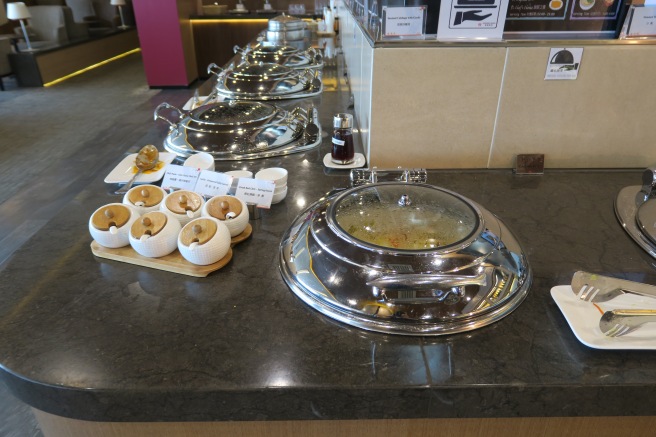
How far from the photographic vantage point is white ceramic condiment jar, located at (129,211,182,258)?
2.96 ft

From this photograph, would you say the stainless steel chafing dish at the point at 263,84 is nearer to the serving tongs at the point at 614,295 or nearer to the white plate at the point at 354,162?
the white plate at the point at 354,162

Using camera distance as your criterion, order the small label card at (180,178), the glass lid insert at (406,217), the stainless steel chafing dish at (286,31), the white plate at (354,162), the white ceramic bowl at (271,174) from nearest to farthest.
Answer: the glass lid insert at (406,217) → the small label card at (180,178) → the white ceramic bowl at (271,174) → the white plate at (354,162) → the stainless steel chafing dish at (286,31)

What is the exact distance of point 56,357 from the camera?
2.34 feet

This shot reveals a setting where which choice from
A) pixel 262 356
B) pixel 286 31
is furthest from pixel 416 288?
pixel 286 31

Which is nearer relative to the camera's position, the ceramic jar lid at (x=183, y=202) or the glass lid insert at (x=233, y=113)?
the ceramic jar lid at (x=183, y=202)

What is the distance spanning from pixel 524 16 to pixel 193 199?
37.7 inches

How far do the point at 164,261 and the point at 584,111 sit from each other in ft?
3.83

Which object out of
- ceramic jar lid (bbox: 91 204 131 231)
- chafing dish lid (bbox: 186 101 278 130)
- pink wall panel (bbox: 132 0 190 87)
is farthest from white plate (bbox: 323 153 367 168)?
pink wall panel (bbox: 132 0 190 87)

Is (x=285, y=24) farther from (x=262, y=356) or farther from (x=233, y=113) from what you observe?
(x=262, y=356)

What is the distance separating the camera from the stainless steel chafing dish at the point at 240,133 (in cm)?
149

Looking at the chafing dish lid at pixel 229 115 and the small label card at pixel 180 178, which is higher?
the chafing dish lid at pixel 229 115

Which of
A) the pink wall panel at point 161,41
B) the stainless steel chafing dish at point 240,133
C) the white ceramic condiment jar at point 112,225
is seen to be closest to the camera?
the white ceramic condiment jar at point 112,225

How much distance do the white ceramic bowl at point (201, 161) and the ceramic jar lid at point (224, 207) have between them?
34 cm

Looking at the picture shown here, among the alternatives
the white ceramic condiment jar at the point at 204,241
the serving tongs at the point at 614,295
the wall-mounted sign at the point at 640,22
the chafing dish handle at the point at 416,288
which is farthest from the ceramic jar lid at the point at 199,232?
the wall-mounted sign at the point at 640,22
